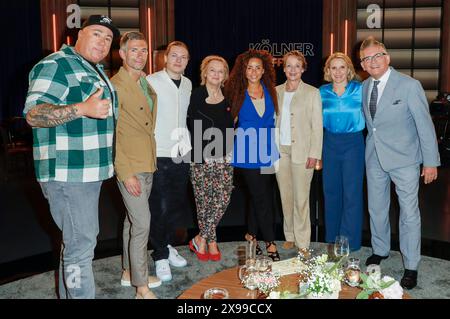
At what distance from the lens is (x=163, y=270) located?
128 inches

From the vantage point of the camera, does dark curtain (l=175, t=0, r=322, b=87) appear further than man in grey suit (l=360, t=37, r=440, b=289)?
Yes

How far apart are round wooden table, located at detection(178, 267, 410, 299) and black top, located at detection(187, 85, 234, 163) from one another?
3.65ft

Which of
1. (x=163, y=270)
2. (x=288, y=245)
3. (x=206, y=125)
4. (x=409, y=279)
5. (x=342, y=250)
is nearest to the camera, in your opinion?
(x=342, y=250)

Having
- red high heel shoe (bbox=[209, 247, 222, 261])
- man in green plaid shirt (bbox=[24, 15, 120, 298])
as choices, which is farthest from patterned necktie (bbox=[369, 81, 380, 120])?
man in green plaid shirt (bbox=[24, 15, 120, 298])

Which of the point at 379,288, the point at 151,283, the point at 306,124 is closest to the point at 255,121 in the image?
the point at 306,124

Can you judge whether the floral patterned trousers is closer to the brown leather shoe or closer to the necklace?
the necklace

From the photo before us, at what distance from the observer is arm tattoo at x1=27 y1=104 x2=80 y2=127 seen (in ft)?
6.51

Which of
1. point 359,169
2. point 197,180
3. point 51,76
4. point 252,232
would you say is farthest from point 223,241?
point 51,76

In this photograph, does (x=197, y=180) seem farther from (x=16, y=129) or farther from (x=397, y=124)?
(x=16, y=129)

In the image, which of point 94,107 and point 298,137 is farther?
point 298,137

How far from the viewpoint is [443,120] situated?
7.62 m

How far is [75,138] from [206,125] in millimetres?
1325

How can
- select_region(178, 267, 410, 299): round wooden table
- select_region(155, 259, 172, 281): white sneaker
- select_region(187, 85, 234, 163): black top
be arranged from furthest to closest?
select_region(187, 85, 234, 163): black top < select_region(155, 259, 172, 281): white sneaker < select_region(178, 267, 410, 299): round wooden table

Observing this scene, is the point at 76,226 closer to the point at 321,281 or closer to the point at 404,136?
the point at 321,281
